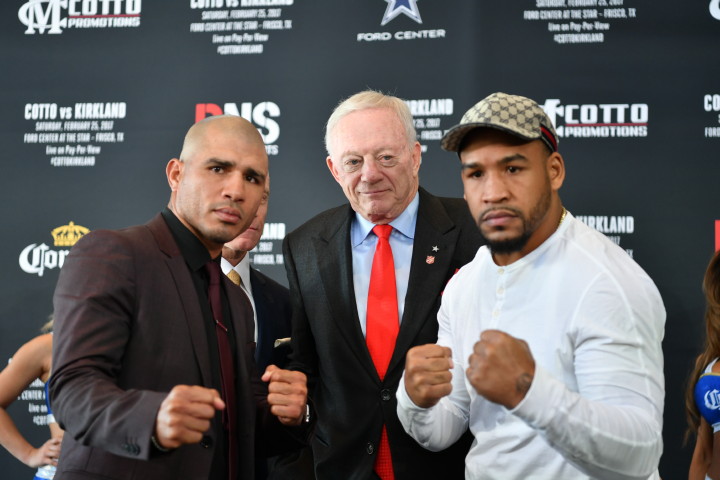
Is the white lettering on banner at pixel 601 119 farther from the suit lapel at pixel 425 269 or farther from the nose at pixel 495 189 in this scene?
the nose at pixel 495 189

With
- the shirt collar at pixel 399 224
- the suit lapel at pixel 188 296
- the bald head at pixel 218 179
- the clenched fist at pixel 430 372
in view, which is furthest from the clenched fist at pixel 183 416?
the shirt collar at pixel 399 224

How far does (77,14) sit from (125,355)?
2819mm

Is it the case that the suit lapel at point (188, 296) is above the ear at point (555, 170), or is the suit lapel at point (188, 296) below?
below

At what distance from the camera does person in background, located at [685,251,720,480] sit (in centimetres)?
297

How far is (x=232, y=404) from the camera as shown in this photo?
5.75 feet

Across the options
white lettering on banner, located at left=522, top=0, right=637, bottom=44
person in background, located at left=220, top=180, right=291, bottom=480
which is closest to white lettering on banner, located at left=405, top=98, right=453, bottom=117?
white lettering on banner, located at left=522, top=0, right=637, bottom=44

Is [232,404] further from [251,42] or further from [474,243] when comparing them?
[251,42]

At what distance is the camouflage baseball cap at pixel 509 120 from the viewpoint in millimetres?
1561

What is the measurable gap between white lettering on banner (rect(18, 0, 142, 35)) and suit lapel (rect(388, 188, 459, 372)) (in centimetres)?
220

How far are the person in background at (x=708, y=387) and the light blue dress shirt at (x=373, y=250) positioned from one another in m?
1.43

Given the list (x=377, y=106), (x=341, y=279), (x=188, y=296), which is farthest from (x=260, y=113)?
(x=188, y=296)

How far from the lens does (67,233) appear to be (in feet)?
12.1

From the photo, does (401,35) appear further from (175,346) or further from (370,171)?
(175,346)

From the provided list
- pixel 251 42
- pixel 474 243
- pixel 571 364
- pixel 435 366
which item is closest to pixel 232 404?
pixel 435 366
